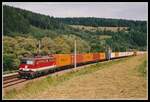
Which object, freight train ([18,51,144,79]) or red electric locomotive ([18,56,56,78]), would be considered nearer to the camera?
red electric locomotive ([18,56,56,78])

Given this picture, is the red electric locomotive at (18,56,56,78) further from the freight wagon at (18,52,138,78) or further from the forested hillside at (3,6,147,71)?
the forested hillside at (3,6,147,71)

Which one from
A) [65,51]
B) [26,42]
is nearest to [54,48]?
[65,51]

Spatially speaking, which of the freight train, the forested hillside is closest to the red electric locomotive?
the freight train

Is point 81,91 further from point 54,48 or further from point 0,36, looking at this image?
point 54,48

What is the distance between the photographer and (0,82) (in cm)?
1423

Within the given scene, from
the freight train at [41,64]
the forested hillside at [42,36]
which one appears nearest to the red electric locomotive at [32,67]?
the freight train at [41,64]

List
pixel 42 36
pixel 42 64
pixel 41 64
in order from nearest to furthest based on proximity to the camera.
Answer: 1. pixel 41 64
2. pixel 42 64
3. pixel 42 36

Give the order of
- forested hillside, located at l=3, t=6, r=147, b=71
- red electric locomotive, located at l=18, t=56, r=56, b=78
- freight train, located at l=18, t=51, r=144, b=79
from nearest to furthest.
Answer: red electric locomotive, located at l=18, t=56, r=56, b=78 → freight train, located at l=18, t=51, r=144, b=79 → forested hillside, located at l=3, t=6, r=147, b=71

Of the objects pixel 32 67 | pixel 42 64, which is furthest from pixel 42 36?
pixel 32 67

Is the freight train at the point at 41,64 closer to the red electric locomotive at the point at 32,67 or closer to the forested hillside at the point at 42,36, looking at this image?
the red electric locomotive at the point at 32,67

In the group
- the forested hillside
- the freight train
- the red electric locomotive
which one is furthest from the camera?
the forested hillside

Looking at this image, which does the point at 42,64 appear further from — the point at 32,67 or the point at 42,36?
the point at 42,36

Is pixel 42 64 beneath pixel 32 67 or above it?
beneath

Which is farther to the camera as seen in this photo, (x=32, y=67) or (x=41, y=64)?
(x=41, y=64)
